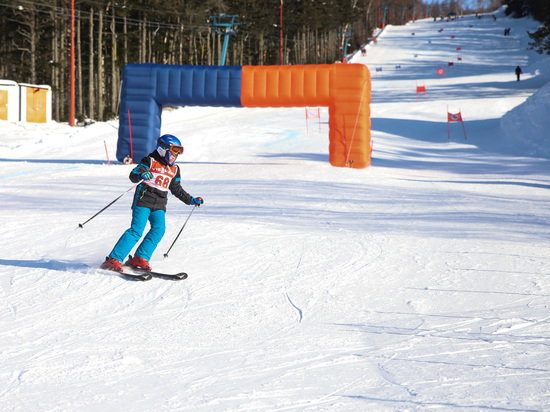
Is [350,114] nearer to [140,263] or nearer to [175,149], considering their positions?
[175,149]

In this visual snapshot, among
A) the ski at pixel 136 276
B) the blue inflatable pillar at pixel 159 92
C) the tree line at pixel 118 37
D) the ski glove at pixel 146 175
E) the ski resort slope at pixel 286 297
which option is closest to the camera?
the ski resort slope at pixel 286 297

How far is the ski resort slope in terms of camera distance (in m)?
3.22

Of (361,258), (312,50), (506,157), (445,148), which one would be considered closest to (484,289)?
(361,258)

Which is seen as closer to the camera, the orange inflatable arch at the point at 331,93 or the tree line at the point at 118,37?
the orange inflatable arch at the point at 331,93

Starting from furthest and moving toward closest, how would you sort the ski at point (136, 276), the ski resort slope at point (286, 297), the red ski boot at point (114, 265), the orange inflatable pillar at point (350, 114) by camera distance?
the orange inflatable pillar at point (350, 114) → the red ski boot at point (114, 265) → the ski at point (136, 276) → the ski resort slope at point (286, 297)

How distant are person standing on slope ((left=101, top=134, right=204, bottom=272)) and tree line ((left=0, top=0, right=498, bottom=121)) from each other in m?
20.6

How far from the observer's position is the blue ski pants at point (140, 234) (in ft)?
17.5

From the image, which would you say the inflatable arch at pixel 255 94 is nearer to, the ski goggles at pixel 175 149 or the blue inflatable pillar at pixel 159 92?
the blue inflatable pillar at pixel 159 92

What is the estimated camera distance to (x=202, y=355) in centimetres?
370

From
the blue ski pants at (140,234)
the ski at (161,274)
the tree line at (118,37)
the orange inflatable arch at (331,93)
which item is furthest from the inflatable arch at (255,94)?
the tree line at (118,37)

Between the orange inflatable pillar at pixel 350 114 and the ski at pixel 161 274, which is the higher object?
the orange inflatable pillar at pixel 350 114

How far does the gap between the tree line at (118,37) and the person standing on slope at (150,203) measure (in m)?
20.6

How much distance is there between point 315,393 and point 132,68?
13131 millimetres

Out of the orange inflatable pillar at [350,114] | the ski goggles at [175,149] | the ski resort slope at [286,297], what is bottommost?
the ski resort slope at [286,297]
